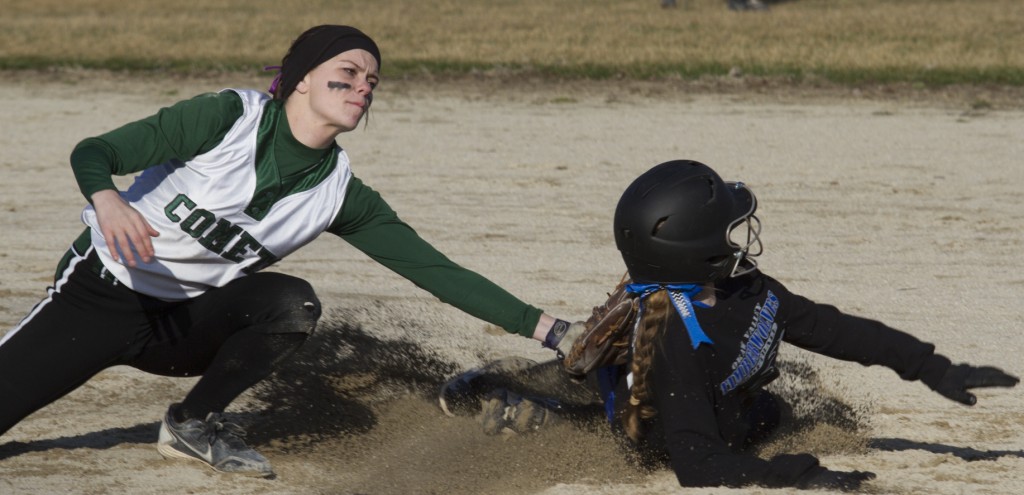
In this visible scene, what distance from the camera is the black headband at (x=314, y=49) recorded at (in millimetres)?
3639

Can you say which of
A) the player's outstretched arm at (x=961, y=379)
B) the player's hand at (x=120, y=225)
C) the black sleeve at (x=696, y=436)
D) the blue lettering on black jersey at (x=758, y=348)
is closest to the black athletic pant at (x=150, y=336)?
the player's hand at (x=120, y=225)

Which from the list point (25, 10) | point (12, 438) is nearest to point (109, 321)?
point (12, 438)

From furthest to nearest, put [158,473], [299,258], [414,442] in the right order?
1. [299,258]
2. [414,442]
3. [158,473]

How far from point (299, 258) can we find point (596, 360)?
3.21 m

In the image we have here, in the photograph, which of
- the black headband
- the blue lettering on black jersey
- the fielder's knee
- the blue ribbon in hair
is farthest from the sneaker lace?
the blue lettering on black jersey

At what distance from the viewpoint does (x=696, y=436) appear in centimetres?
316

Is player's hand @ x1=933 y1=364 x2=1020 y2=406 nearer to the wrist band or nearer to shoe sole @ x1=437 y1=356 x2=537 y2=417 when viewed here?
the wrist band

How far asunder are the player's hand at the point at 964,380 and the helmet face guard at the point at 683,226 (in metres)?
0.62

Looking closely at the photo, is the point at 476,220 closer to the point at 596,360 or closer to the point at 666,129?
the point at 666,129

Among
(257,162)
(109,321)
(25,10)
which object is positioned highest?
(257,162)

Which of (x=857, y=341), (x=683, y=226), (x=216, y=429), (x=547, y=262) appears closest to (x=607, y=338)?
(x=683, y=226)

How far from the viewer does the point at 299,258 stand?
6480mm

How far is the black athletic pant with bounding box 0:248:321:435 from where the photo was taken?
3605mm

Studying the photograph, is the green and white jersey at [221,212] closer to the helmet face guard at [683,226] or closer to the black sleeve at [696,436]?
the helmet face guard at [683,226]
